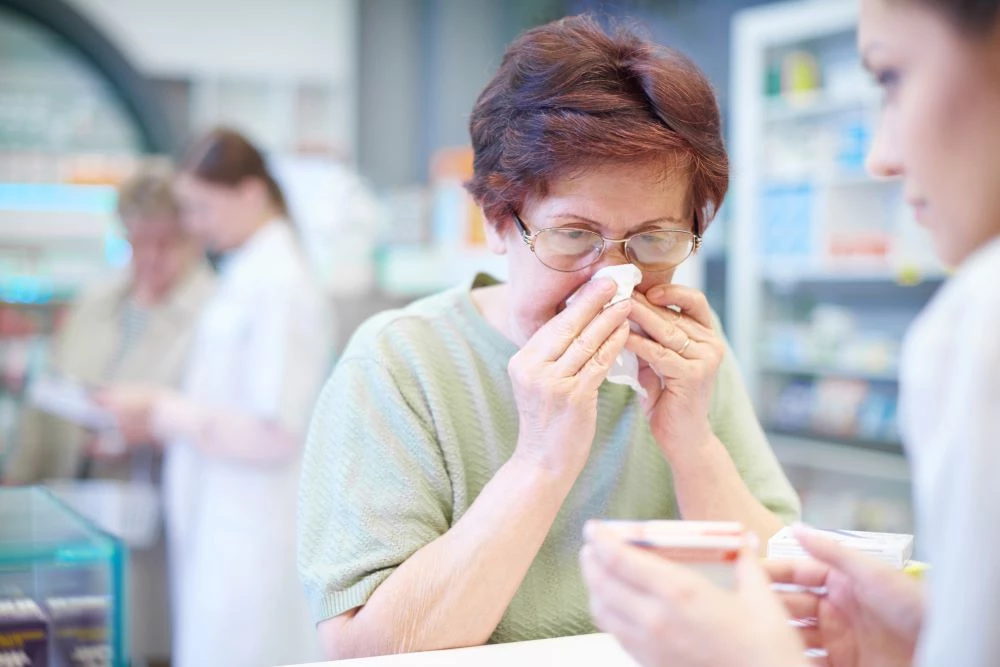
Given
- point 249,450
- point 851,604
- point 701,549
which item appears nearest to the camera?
point 701,549

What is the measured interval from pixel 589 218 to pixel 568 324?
0.15m

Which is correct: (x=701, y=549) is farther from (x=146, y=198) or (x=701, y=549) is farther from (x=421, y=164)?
(x=421, y=164)

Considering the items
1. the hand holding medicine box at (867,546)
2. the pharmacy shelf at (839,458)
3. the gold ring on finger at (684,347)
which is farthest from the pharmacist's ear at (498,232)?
the pharmacy shelf at (839,458)

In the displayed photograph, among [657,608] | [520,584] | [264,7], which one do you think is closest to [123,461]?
[520,584]

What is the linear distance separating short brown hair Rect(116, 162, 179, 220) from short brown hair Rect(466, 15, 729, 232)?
2623 millimetres

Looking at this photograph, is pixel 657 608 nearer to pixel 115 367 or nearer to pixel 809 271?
pixel 115 367

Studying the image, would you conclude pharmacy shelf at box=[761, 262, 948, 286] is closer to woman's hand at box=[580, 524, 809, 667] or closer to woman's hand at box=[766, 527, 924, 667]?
woman's hand at box=[766, 527, 924, 667]

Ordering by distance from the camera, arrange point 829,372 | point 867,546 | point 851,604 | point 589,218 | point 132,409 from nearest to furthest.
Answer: point 851,604, point 867,546, point 589,218, point 132,409, point 829,372

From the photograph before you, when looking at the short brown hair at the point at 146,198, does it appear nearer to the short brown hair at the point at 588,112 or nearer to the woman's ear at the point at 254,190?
the woman's ear at the point at 254,190

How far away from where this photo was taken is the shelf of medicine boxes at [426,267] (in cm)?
490

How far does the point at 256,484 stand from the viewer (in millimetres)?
2990

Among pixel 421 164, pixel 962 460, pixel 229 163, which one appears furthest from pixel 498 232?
pixel 421 164

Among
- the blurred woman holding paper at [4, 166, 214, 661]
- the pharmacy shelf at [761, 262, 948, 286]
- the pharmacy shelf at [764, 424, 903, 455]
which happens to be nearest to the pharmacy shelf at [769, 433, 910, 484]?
the pharmacy shelf at [764, 424, 903, 455]

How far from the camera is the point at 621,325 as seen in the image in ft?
4.68
